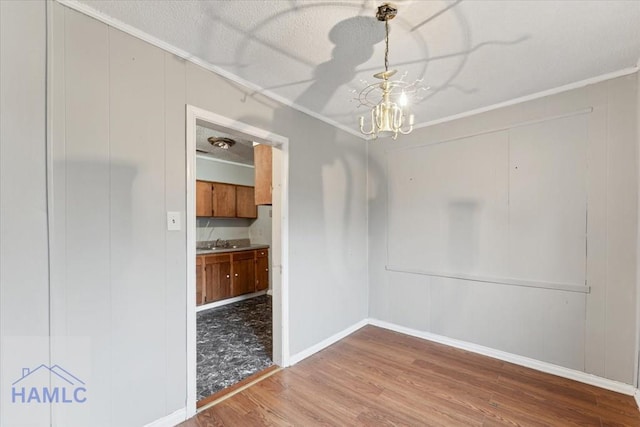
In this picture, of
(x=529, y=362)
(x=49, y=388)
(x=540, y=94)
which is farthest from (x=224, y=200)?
(x=529, y=362)

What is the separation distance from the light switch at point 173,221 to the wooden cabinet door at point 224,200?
10.2 ft

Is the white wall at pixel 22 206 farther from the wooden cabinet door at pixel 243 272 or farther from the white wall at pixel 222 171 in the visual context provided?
the white wall at pixel 222 171

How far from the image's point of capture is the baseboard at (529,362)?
220 cm

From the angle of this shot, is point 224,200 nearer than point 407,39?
No

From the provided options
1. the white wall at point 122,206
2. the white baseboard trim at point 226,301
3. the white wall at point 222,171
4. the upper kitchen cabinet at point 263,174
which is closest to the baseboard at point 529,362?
the upper kitchen cabinet at point 263,174

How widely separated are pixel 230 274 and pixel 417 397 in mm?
3452

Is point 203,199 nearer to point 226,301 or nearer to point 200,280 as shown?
point 200,280

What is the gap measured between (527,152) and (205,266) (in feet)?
14.3

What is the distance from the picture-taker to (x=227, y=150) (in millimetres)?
4559

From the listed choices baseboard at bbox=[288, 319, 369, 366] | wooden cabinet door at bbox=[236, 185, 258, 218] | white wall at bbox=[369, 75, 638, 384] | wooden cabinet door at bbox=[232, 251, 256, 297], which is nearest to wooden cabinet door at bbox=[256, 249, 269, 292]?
wooden cabinet door at bbox=[232, 251, 256, 297]

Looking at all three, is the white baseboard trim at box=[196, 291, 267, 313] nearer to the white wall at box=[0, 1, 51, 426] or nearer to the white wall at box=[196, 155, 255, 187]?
the white wall at box=[196, 155, 255, 187]

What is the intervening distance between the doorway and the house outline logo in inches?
23.4

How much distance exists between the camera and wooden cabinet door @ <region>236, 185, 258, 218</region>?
5.32 metres

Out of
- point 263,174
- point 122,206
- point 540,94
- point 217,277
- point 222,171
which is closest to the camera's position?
point 122,206
